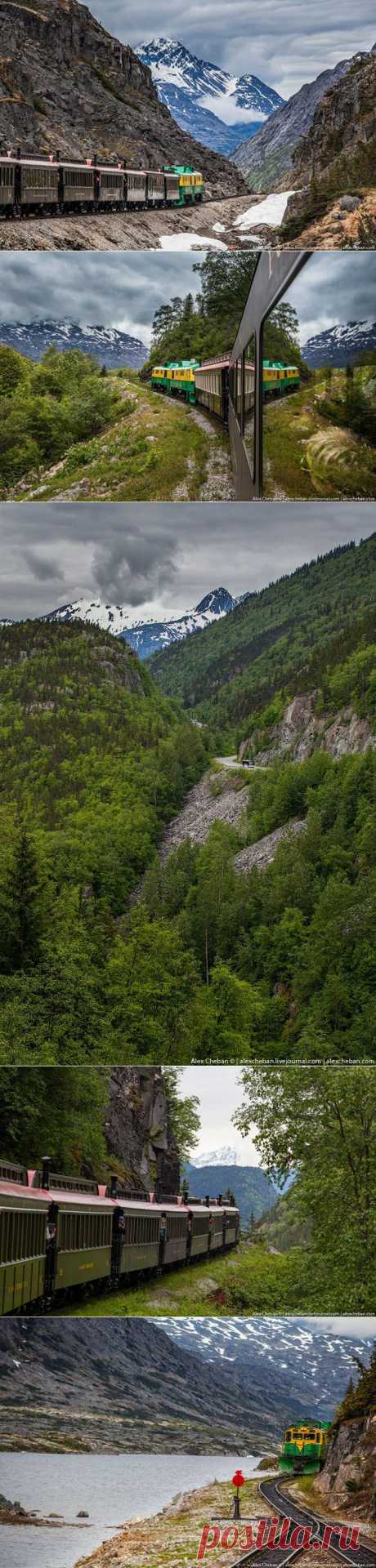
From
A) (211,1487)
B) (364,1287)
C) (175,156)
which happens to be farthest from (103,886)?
(175,156)

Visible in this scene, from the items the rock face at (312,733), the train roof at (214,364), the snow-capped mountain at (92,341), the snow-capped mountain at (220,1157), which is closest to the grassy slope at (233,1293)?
the snow-capped mountain at (220,1157)

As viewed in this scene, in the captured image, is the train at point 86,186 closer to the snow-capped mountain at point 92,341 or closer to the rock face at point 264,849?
the snow-capped mountain at point 92,341

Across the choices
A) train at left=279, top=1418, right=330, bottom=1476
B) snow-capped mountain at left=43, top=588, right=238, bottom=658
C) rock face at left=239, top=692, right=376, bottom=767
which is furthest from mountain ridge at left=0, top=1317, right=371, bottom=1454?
snow-capped mountain at left=43, top=588, right=238, bottom=658

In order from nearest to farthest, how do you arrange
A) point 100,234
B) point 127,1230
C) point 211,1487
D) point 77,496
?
point 211,1487
point 127,1230
point 77,496
point 100,234

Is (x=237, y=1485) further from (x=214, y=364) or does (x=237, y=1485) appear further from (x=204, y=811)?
(x=214, y=364)

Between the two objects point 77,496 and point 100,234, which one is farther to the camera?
point 100,234

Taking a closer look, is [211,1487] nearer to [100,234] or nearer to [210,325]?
[210,325]

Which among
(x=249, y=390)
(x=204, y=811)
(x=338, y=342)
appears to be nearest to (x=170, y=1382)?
(x=204, y=811)
